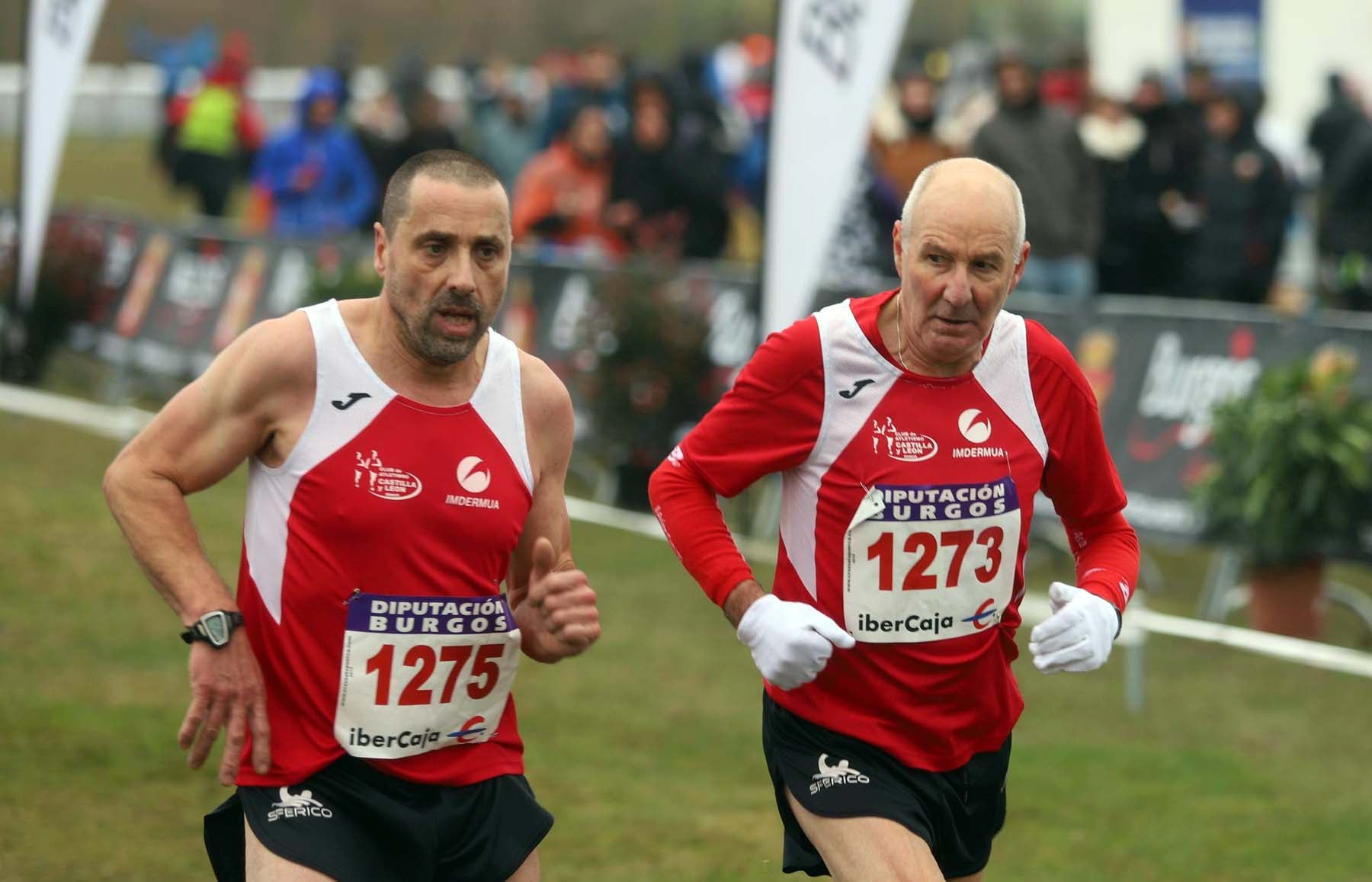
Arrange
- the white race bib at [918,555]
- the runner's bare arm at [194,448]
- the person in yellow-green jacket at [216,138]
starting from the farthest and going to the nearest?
the person in yellow-green jacket at [216,138], the white race bib at [918,555], the runner's bare arm at [194,448]

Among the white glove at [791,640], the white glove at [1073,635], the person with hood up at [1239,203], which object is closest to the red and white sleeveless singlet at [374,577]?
the white glove at [791,640]

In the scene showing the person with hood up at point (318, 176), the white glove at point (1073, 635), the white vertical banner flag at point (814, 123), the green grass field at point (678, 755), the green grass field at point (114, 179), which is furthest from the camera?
the green grass field at point (114, 179)

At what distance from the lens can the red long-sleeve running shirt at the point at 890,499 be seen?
4.95 meters

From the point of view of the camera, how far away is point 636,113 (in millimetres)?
17203

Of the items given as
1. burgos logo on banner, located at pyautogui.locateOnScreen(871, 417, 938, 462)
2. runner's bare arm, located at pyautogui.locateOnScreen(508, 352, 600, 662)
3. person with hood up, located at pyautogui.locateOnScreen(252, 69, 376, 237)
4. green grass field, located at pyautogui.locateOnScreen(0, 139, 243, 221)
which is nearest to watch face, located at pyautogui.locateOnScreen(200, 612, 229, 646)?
runner's bare arm, located at pyautogui.locateOnScreen(508, 352, 600, 662)

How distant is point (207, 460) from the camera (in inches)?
180

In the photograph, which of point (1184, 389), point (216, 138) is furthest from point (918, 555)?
point (216, 138)

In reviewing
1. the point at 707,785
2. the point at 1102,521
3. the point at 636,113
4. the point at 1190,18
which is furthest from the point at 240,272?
the point at 1102,521

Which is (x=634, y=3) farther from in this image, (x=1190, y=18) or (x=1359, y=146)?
(x=1359, y=146)

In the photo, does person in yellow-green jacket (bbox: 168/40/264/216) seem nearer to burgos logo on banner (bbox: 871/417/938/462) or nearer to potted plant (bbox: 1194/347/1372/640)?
potted plant (bbox: 1194/347/1372/640)

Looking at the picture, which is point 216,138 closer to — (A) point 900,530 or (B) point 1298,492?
(B) point 1298,492

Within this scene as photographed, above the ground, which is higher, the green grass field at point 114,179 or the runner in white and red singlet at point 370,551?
the runner in white and red singlet at point 370,551

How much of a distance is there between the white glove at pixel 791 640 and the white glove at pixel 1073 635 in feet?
1.49

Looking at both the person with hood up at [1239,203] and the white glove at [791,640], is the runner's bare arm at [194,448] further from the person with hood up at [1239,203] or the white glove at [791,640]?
the person with hood up at [1239,203]
